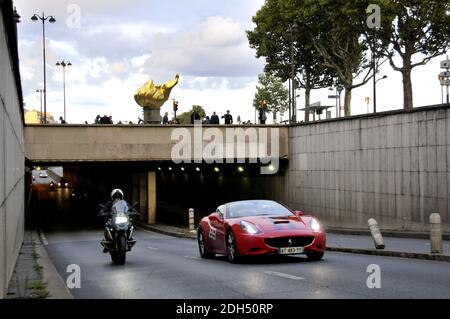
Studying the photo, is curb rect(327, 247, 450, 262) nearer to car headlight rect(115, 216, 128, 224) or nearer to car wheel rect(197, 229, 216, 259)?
car wheel rect(197, 229, 216, 259)

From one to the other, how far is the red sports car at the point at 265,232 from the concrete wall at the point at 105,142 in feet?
79.7

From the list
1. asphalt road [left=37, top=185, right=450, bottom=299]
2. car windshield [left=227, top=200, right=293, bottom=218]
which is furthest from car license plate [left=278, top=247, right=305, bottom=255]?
car windshield [left=227, top=200, right=293, bottom=218]

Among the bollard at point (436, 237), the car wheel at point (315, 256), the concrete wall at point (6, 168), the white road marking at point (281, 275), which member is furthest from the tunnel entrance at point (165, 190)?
the concrete wall at point (6, 168)

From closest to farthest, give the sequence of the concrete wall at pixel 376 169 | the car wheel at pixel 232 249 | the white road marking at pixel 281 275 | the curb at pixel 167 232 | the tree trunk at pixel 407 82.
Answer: the white road marking at pixel 281 275, the car wheel at pixel 232 249, the concrete wall at pixel 376 169, the curb at pixel 167 232, the tree trunk at pixel 407 82

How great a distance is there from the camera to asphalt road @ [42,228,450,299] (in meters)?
9.13

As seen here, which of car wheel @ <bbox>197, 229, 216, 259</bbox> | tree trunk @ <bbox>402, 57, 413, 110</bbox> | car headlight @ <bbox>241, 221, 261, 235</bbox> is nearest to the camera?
car headlight @ <bbox>241, 221, 261, 235</bbox>

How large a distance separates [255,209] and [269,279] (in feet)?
13.1

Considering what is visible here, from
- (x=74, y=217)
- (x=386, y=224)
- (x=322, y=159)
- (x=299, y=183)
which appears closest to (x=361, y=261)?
(x=386, y=224)

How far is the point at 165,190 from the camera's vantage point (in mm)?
74938

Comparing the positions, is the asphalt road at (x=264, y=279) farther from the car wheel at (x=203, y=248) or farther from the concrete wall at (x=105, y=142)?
the concrete wall at (x=105, y=142)

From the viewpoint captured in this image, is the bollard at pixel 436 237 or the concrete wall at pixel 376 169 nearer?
the bollard at pixel 436 237

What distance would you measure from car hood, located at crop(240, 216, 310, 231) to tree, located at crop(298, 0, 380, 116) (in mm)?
35617

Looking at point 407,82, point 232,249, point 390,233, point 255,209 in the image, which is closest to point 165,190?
point 407,82

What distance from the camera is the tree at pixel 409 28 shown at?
45250mm
